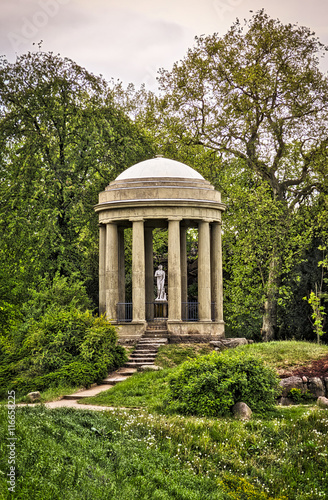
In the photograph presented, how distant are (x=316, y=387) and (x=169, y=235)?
10.3 meters

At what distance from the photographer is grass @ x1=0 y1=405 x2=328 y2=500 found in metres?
9.45

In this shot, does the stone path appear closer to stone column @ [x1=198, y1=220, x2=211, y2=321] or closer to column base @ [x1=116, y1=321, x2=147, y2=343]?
column base @ [x1=116, y1=321, x2=147, y2=343]

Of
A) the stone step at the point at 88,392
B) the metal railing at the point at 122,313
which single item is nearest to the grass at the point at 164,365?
the stone step at the point at 88,392

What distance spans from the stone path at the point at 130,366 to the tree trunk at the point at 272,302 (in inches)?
357

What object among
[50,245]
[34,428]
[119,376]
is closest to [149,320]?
[50,245]

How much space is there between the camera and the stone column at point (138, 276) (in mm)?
25656

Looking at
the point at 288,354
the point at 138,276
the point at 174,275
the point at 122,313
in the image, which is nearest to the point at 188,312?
the point at 122,313

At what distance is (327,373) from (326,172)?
16.7 metres

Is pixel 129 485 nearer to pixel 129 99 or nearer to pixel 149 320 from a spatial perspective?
pixel 149 320

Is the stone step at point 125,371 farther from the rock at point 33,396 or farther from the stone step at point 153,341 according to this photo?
the rock at point 33,396

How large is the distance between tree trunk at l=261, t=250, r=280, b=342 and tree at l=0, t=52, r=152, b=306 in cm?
938

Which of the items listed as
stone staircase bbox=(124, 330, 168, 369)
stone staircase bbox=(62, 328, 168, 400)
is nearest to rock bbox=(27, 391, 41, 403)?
stone staircase bbox=(62, 328, 168, 400)

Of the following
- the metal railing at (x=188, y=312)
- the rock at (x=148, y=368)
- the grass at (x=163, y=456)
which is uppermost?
the metal railing at (x=188, y=312)

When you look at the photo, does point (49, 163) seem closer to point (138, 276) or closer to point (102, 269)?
point (102, 269)
